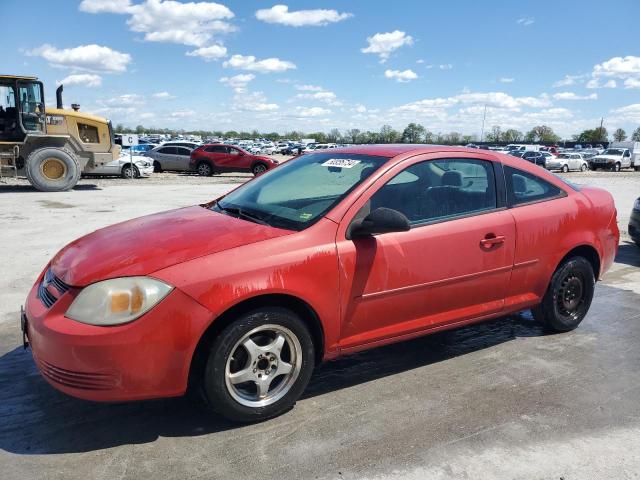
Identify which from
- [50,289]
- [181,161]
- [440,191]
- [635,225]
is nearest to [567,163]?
[181,161]

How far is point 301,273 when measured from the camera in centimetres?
301

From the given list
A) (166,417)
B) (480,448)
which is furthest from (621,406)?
(166,417)

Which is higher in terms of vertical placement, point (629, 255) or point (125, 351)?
point (125, 351)

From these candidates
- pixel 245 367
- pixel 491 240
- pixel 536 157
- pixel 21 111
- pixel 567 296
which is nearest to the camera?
pixel 245 367

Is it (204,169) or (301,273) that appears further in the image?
(204,169)

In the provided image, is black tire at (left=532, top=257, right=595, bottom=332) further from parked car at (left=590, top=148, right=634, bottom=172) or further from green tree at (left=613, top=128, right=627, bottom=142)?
green tree at (left=613, top=128, right=627, bottom=142)

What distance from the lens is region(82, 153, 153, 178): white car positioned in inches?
846

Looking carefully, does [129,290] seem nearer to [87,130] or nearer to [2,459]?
[2,459]

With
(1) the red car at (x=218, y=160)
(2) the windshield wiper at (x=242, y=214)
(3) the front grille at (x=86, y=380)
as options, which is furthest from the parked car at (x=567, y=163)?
(3) the front grille at (x=86, y=380)

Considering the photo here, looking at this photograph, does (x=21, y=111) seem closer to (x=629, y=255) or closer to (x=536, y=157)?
(x=629, y=255)

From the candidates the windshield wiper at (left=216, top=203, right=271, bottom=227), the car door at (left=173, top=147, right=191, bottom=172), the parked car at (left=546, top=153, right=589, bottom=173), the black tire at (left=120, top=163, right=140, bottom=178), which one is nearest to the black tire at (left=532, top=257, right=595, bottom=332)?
the windshield wiper at (left=216, top=203, right=271, bottom=227)

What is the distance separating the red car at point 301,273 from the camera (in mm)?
2703

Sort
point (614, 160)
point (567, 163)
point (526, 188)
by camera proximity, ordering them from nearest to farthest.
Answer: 1. point (526, 188)
2. point (567, 163)
3. point (614, 160)

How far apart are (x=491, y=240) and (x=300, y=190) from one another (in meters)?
1.40
